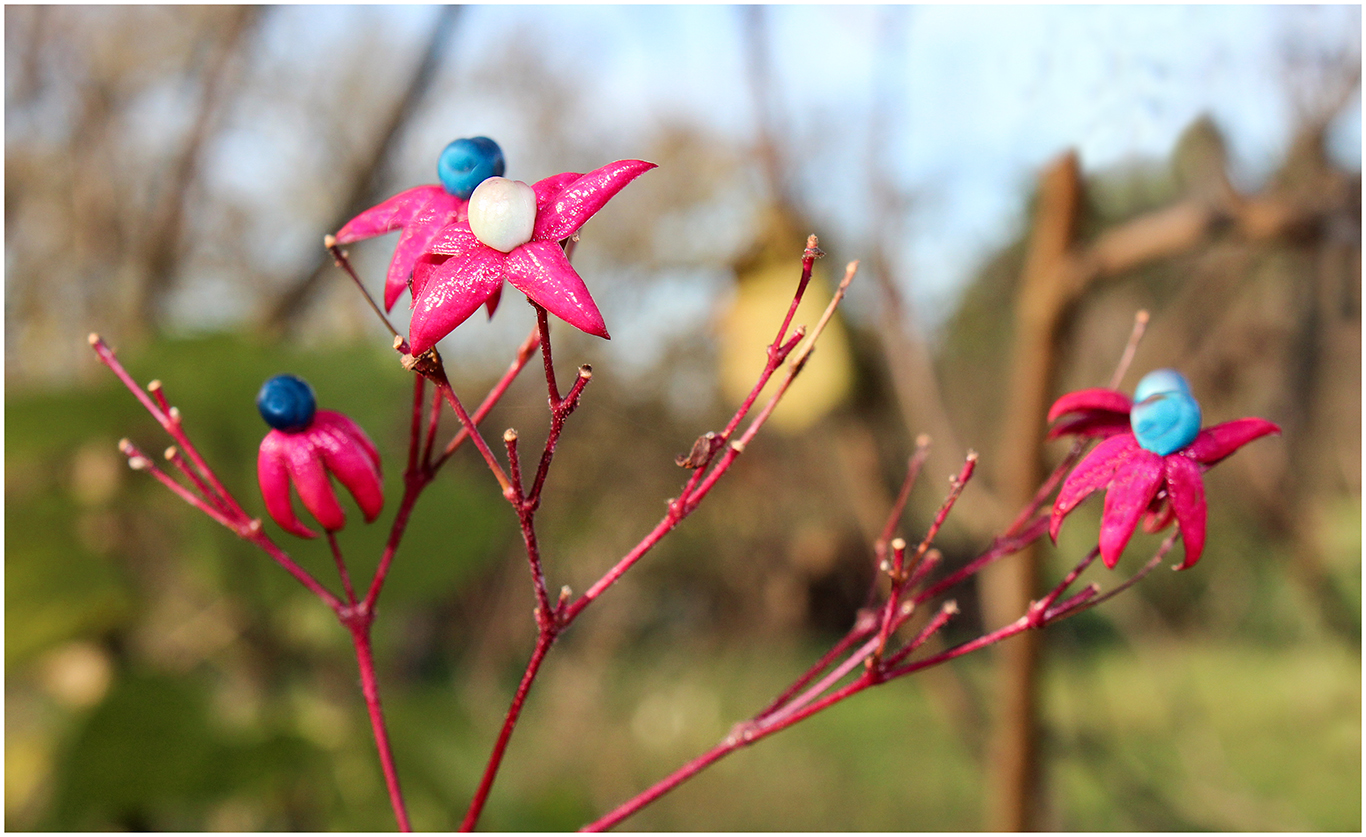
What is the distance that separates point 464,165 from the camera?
303mm

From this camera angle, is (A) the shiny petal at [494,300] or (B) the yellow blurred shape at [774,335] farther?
(B) the yellow blurred shape at [774,335]

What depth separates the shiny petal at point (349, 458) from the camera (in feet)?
1.01

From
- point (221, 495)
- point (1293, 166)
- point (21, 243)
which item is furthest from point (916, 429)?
point (21, 243)

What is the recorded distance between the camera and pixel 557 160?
1562mm

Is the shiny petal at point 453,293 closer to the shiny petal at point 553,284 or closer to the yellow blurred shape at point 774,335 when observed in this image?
the shiny petal at point 553,284

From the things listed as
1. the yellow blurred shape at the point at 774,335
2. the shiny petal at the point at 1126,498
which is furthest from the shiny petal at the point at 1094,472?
the yellow blurred shape at the point at 774,335

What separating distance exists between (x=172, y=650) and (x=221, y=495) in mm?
1011

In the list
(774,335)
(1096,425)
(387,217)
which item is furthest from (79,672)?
(1096,425)

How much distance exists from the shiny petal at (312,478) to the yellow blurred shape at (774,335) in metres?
0.71

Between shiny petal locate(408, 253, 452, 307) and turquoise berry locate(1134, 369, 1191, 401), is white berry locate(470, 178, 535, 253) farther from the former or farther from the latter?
turquoise berry locate(1134, 369, 1191, 401)

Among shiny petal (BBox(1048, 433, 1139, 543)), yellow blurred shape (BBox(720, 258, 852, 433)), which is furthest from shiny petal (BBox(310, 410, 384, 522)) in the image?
yellow blurred shape (BBox(720, 258, 852, 433))

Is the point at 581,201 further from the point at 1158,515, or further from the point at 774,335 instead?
the point at 774,335

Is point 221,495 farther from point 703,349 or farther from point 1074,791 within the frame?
point 1074,791

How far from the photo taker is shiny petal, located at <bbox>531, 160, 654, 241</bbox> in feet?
0.86
